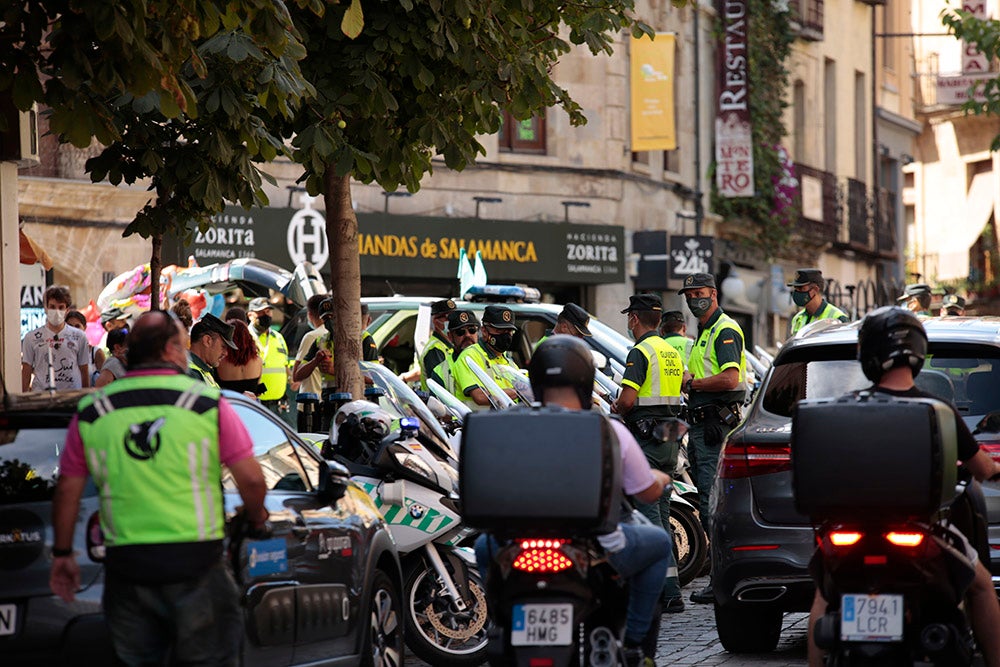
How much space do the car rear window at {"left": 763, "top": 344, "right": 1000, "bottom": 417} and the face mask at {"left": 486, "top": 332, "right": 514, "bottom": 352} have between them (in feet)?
16.1

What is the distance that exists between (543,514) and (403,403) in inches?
216

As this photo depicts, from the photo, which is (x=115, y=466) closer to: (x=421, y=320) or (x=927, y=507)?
(x=927, y=507)

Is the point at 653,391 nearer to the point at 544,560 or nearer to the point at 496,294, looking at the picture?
the point at 496,294

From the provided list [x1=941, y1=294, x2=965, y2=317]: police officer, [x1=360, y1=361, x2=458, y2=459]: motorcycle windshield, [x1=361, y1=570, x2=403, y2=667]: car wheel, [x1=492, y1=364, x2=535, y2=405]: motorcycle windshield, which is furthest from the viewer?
[x1=941, y1=294, x2=965, y2=317]: police officer

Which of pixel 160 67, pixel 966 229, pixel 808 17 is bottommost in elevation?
pixel 160 67

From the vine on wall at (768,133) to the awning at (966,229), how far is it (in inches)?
616

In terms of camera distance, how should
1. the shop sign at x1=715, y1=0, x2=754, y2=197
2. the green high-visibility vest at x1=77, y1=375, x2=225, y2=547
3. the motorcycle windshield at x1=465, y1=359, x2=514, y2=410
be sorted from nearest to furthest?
1. the green high-visibility vest at x1=77, y1=375, x2=225, y2=547
2. the motorcycle windshield at x1=465, y1=359, x2=514, y2=410
3. the shop sign at x1=715, y1=0, x2=754, y2=197

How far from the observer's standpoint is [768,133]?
37000 millimetres

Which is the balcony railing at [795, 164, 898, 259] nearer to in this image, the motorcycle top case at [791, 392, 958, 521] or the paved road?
the paved road

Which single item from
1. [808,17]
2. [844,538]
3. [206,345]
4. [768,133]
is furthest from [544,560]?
[808,17]

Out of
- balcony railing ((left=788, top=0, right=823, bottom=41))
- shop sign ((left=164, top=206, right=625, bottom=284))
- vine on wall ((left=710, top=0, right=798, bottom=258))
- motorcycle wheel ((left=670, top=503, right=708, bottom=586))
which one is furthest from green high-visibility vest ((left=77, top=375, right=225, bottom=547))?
balcony railing ((left=788, top=0, right=823, bottom=41))

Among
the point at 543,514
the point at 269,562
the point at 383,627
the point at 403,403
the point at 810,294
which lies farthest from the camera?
the point at 810,294

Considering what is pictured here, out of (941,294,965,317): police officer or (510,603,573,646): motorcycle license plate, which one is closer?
(510,603,573,646): motorcycle license plate

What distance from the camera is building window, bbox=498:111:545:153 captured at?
30672 millimetres
